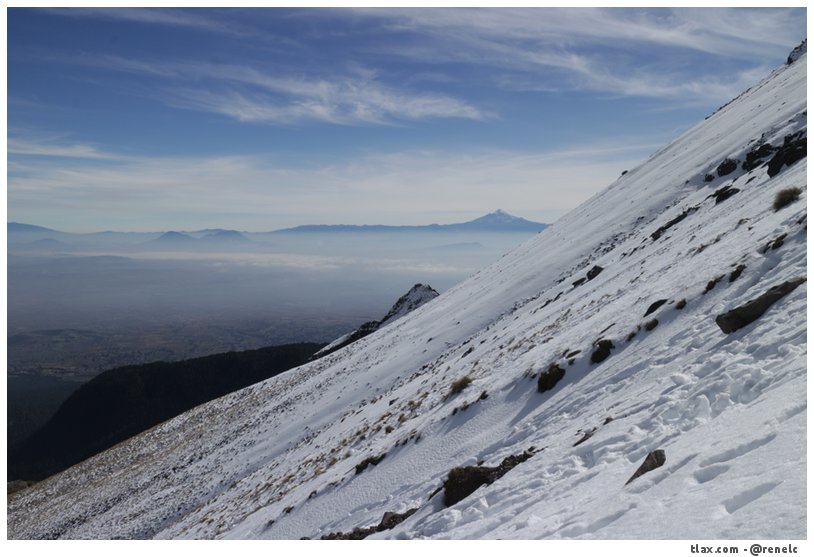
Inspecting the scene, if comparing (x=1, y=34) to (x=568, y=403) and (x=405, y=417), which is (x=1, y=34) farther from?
(x=405, y=417)

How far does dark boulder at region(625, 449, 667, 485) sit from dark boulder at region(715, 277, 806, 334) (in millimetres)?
3993

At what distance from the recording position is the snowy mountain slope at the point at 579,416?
21.3ft

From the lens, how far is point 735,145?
107 feet

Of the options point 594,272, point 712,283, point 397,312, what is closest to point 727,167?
point 594,272

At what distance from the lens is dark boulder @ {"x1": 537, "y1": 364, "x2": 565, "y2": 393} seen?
12.6 m

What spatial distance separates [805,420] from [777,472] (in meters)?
1.01

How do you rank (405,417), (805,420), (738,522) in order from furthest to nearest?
(405,417), (805,420), (738,522)

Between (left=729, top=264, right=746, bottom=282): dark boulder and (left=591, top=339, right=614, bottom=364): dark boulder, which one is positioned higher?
(left=729, top=264, right=746, bottom=282): dark boulder

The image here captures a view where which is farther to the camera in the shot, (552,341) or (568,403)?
(552,341)

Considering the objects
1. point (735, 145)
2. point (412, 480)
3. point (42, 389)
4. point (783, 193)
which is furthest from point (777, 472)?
point (42, 389)

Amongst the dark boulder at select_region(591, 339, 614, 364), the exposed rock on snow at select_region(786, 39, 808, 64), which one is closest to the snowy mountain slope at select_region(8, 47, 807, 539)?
the dark boulder at select_region(591, 339, 614, 364)

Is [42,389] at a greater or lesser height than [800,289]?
lesser

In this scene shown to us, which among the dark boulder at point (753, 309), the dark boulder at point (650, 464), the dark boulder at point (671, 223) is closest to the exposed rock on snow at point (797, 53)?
the dark boulder at point (671, 223)

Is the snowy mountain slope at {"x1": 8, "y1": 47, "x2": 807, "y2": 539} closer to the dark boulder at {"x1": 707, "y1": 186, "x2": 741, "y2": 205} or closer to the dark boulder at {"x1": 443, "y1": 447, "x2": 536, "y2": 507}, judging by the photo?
the dark boulder at {"x1": 443, "y1": 447, "x2": 536, "y2": 507}
